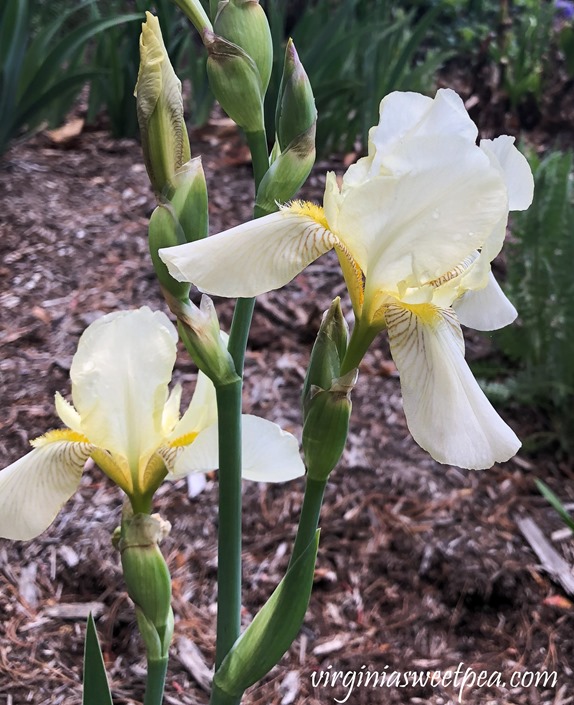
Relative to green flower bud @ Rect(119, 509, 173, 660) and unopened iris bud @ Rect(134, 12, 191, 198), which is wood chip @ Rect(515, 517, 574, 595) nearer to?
green flower bud @ Rect(119, 509, 173, 660)

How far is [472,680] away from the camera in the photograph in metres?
1.14

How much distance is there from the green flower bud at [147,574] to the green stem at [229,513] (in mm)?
61

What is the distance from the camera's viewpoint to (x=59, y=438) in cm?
70

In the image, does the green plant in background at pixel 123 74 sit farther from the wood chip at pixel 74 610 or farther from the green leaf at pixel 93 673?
the green leaf at pixel 93 673

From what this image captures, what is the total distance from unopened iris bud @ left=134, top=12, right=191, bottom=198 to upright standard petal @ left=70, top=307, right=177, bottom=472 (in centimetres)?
16

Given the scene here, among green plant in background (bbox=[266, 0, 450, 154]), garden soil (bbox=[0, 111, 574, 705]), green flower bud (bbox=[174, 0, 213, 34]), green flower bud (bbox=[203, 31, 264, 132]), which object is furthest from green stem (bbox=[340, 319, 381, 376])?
green plant in background (bbox=[266, 0, 450, 154])

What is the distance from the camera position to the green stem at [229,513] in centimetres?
64

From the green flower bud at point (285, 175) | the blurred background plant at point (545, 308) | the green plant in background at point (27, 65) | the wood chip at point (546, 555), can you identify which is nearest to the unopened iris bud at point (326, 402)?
the green flower bud at point (285, 175)

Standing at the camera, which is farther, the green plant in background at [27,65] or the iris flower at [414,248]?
the green plant in background at [27,65]

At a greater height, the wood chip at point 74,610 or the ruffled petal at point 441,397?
the ruffled petal at point 441,397

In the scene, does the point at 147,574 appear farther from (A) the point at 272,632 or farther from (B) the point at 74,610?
(B) the point at 74,610

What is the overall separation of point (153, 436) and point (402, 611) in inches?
29.2

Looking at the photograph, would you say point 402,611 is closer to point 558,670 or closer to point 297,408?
point 558,670

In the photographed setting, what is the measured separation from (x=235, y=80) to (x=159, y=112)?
0.07 m
